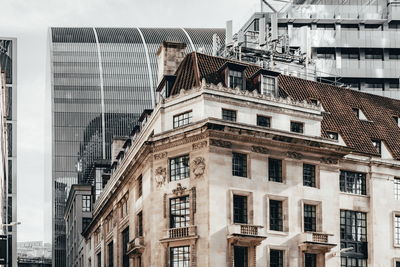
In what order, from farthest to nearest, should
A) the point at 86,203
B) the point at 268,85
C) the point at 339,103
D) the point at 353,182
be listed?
the point at 86,203, the point at 339,103, the point at 353,182, the point at 268,85

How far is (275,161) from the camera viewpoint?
8769 centimetres

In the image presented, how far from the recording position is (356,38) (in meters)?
165

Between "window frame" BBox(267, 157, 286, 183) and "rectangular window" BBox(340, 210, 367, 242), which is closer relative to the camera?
"window frame" BBox(267, 157, 286, 183)

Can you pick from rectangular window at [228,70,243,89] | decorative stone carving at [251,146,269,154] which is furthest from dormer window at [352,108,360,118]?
decorative stone carving at [251,146,269,154]

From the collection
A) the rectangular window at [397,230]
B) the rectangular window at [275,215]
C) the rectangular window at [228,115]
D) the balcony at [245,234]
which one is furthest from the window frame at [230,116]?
the rectangular window at [397,230]

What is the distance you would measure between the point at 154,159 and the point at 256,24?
3200 inches

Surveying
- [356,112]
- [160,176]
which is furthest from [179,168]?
[356,112]

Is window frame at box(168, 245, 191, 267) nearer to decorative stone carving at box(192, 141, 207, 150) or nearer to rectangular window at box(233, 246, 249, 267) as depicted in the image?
rectangular window at box(233, 246, 249, 267)

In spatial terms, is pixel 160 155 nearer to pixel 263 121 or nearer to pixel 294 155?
pixel 263 121

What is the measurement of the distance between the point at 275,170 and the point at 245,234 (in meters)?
7.69

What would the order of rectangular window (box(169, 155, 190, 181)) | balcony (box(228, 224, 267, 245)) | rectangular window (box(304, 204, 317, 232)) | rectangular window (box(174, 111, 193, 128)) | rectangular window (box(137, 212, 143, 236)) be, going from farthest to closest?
rectangular window (box(137, 212, 143, 236)), rectangular window (box(304, 204, 317, 232)), rectangular window (box(174, 111, 193, 128)), rectangular window (box(169, 155, 190, 181)), balcony (box(228, 224, 267, 245))

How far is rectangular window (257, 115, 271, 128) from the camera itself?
87.4m

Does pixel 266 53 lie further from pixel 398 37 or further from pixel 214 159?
pixel 398 37

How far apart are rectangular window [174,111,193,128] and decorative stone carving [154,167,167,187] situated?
3959 mm
